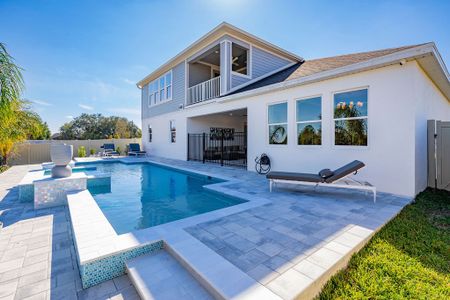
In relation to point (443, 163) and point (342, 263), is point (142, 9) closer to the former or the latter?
point (342, 263)

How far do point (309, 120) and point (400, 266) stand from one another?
5.35m

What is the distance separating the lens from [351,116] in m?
6.31

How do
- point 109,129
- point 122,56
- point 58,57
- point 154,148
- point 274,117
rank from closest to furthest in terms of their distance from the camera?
point 274,117 < point 58,57 < point 122,56 < point 154,148 < point 109,129

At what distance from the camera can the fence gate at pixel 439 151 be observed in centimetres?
634

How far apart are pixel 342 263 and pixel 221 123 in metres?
13.3

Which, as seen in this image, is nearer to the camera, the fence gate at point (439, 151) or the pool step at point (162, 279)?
the pool step at point (162, 279)

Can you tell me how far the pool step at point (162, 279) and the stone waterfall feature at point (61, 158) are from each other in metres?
4.59

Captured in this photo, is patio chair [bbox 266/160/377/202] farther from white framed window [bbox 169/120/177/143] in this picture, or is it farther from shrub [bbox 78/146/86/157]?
shrub [bbox 78/146/86/157]

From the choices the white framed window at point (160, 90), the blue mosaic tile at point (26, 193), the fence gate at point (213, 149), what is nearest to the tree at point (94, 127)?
the white framed window at point (160, 90)

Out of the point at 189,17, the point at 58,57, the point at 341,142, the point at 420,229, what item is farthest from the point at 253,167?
the point at 58,57

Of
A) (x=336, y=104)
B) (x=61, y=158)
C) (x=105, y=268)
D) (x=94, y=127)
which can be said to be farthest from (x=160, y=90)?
(x=94, y=127)

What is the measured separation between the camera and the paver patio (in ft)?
7.50

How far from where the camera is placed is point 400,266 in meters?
2.59

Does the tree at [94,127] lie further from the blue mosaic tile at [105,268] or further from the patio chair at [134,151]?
the blue mosaic tile at [105,268]
